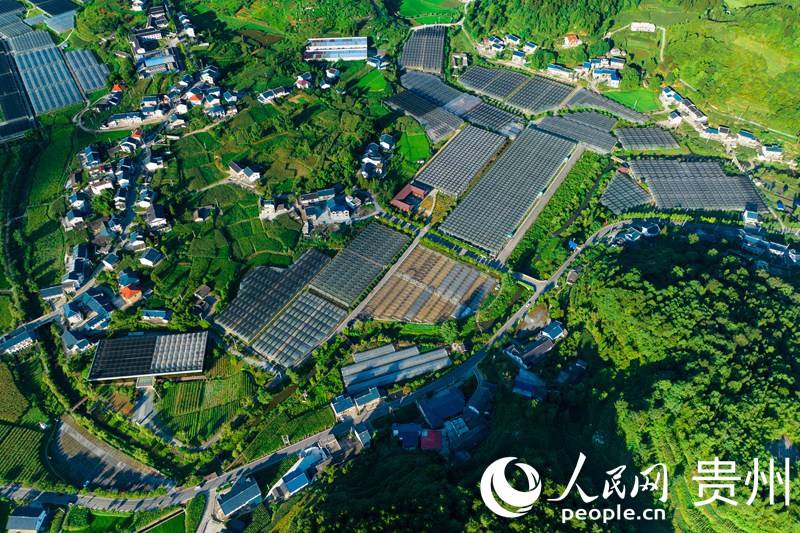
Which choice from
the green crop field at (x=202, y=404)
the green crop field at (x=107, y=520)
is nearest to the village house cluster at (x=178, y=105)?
the green crop field at (x=202, y=404)

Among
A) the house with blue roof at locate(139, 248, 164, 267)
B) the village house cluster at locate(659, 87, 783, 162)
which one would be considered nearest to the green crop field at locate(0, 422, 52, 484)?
the house with blue roof at locate(139, 248, 164, 267)

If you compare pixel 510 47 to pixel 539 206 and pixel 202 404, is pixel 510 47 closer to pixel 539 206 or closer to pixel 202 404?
pixel 539 206

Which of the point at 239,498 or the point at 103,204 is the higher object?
the point at 103,204

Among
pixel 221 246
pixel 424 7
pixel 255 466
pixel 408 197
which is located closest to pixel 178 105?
pixel 221 246

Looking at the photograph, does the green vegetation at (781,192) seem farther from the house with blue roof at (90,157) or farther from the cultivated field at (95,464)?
the house with blue roof at (90,157)

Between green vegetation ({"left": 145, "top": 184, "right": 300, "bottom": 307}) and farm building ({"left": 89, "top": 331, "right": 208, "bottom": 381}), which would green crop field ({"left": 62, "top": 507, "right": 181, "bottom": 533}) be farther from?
green vegetation ({"left": 145, "top": 184, "right": 300, "bottom": 307})

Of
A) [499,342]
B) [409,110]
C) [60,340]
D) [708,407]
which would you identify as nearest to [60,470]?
[60,340]

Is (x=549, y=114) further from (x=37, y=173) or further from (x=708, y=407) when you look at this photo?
(x=37, y=173)
